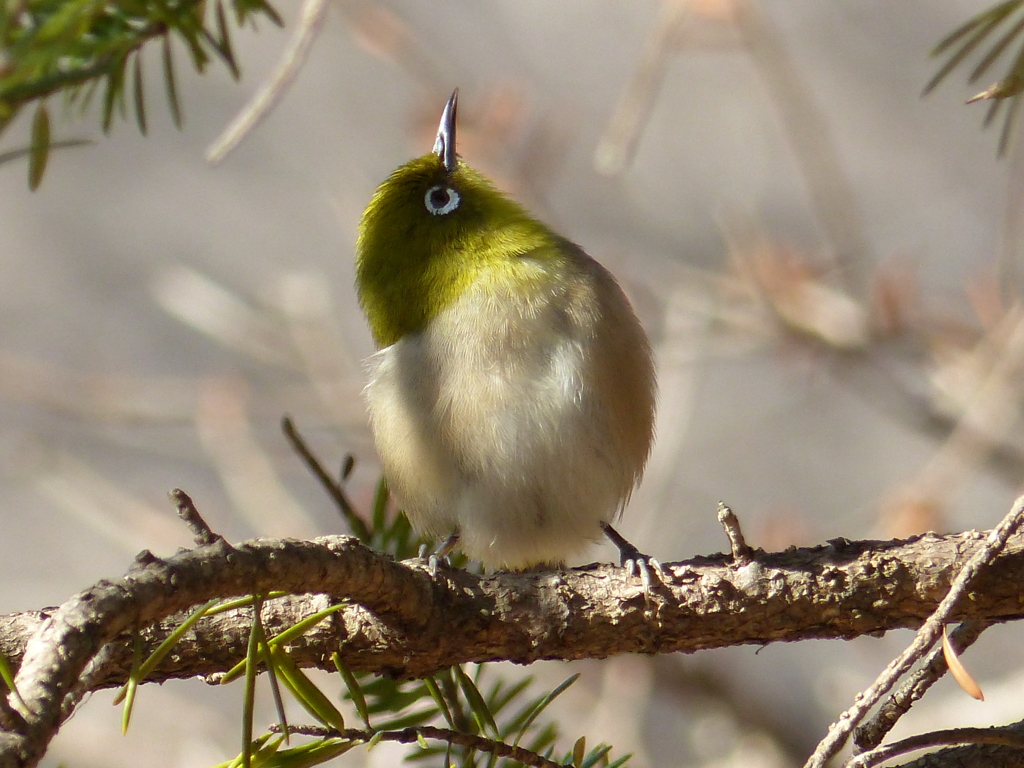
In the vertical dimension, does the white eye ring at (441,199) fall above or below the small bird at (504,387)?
above

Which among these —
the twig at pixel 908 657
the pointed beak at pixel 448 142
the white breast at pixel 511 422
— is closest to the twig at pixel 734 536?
the twig at pixel 908 657

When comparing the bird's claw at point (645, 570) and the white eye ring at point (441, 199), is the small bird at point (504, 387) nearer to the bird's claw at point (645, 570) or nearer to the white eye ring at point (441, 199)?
the white eye ring at point (441, 199)

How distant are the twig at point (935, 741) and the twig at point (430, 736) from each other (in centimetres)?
37

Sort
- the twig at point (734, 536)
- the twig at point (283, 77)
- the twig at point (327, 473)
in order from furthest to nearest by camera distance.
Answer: the twig at point (327, 473)
the twig at point (734, 536)
the twig at point (283, 77)

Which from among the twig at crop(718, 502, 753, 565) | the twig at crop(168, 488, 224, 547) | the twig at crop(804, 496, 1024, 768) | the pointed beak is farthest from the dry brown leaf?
the pointed beak

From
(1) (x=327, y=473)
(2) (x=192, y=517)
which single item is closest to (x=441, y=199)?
(1) (x=327, y=473)

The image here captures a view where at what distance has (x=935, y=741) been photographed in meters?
1.20

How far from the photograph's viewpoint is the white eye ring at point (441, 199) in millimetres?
2562

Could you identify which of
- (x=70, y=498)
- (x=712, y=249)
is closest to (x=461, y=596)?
(x=70, y=498)

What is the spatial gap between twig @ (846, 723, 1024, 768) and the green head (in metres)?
1.33

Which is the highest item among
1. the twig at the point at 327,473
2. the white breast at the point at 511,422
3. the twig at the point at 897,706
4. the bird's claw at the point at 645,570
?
the white breast at the point at 511,422

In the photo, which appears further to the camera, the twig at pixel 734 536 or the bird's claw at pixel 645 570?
the bird's claw at pixel 645 570

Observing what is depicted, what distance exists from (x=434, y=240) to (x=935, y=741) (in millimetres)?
1625

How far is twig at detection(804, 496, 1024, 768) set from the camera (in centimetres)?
115
